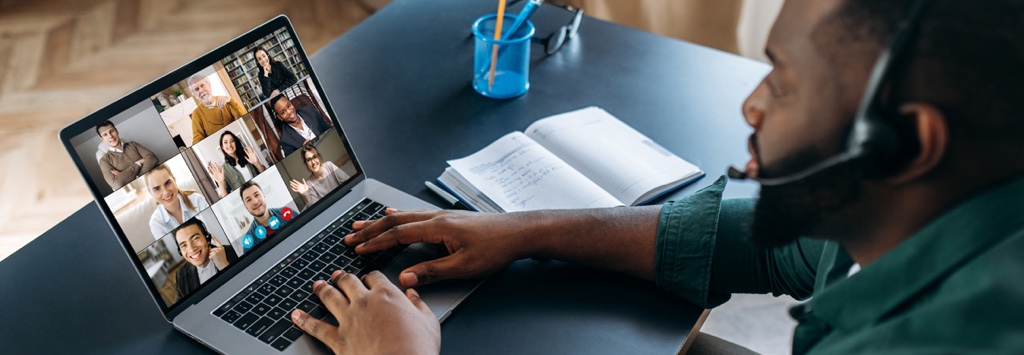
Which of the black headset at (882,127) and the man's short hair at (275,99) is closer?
the black headset at (882,127)

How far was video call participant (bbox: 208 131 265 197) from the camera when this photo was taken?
93 cm

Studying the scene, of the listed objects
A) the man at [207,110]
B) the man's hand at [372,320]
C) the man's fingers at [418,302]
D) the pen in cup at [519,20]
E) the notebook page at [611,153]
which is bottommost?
the notebook page at [611,153]

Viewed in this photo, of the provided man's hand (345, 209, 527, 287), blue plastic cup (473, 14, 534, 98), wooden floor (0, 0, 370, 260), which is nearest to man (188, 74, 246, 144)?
man's hand (345, 209, 527, 287)

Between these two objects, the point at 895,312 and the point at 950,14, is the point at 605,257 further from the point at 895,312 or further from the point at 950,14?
the point at 950,14

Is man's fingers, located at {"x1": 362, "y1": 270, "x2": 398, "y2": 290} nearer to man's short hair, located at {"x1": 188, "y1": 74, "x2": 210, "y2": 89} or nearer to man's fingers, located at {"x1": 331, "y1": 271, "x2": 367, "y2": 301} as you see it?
man's fingers, located at {"x1": 331, "y1": 271, "x2": 367, "y2": 301}

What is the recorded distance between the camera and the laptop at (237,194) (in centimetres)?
85

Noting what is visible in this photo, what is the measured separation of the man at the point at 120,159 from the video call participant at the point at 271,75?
6.4 inches

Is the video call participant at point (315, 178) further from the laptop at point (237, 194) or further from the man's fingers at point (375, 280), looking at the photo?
the man's fingers at point (375, 280)

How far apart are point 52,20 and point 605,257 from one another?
2.86 m

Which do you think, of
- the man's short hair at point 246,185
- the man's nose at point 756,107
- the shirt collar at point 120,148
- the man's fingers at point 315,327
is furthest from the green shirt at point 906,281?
the shirt collar at point 120,148

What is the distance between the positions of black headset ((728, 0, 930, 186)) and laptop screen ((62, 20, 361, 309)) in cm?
65

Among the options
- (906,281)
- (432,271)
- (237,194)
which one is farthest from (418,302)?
(906,281)

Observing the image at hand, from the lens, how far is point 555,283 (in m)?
0.95

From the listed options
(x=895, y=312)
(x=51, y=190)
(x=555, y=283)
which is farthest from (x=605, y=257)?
(x=51, y=190)
